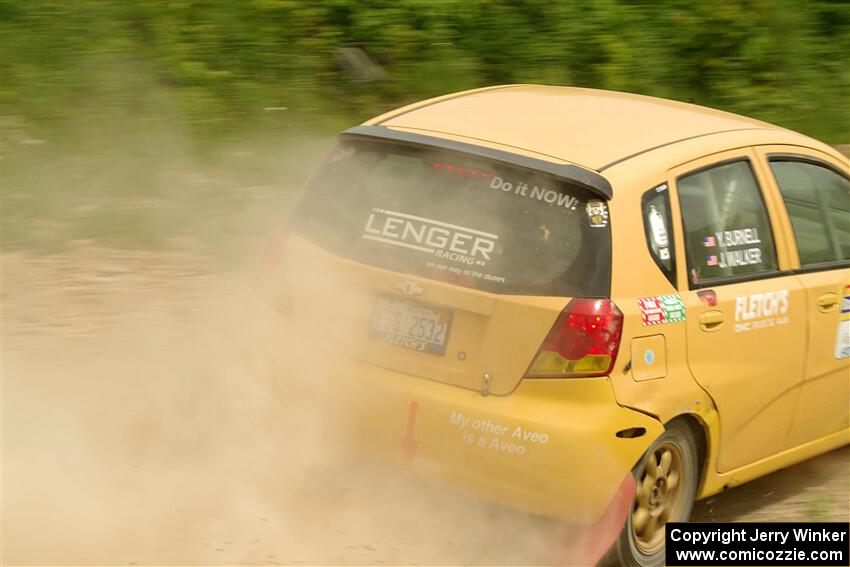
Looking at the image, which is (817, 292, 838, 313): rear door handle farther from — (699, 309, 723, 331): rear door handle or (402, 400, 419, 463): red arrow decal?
(402, 400, 419, 463): red arrow decal

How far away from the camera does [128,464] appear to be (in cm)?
519

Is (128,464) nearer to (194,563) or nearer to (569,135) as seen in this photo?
(194,563)

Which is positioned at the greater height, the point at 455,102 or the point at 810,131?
the point at 455,102

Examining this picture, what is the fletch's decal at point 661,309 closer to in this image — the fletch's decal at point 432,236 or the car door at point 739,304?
the car door at point 739,304

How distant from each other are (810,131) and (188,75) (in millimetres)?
5503

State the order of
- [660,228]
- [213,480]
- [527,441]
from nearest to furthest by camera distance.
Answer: [527,441], [660,228], [213,480]

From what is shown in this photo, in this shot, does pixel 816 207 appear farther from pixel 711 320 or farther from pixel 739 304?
pixel 711 320

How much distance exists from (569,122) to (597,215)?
0.69m

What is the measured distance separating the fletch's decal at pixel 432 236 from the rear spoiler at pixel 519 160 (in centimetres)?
29

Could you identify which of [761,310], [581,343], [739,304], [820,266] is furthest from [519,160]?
[820,266]

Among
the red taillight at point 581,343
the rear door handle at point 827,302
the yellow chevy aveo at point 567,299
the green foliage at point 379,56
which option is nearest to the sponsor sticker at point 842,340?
the rear door handle at point 827,302

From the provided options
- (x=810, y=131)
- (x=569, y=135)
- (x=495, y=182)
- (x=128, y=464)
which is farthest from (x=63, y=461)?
(x=810, y=131)

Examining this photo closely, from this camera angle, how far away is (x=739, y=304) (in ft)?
16.2

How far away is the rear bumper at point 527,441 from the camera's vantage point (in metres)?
4.28
